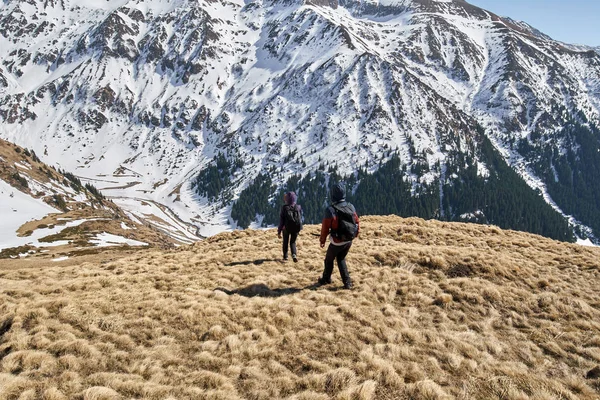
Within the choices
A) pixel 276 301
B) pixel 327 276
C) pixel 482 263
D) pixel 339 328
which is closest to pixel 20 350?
pixel 276 301

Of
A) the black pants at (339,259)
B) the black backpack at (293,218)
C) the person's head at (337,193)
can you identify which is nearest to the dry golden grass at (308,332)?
the black pants at (339,259)

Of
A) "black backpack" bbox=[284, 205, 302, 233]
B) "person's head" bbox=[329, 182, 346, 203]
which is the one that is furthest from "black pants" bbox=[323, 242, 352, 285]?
"black backpack" bbox=[284, 205, 302, 233]

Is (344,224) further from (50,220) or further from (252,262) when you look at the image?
(50,220)

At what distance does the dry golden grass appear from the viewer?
8555 millimetres

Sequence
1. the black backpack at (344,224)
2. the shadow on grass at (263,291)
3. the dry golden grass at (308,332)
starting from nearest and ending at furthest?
the dry golden grass at (308,332), the black backpack at (344,224), the shadow on grass at (263,291)

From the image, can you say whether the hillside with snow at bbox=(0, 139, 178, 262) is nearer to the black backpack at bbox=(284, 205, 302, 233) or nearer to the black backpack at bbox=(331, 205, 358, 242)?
the black backpack at bbox=(284, 205, 302, 233)

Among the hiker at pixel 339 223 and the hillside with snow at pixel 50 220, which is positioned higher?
the hiker at pixel 339 223

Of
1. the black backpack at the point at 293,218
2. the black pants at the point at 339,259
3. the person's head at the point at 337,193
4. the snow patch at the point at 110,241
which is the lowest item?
the snow patch at the point at 110,241

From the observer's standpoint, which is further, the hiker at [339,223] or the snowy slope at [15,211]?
the snowy slope at [15,211]

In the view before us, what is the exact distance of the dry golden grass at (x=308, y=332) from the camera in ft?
28.1

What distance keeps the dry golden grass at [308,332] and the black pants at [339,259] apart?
0.58 meters

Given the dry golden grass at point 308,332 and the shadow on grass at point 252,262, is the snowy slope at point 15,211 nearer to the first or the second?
the shadow on grass at point 252,262

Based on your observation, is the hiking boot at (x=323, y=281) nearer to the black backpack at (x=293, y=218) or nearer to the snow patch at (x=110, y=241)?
the black backpack at (x=293, y=218)

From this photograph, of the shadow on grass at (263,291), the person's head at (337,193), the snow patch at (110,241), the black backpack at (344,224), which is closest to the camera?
the black backpack at (344,224)
